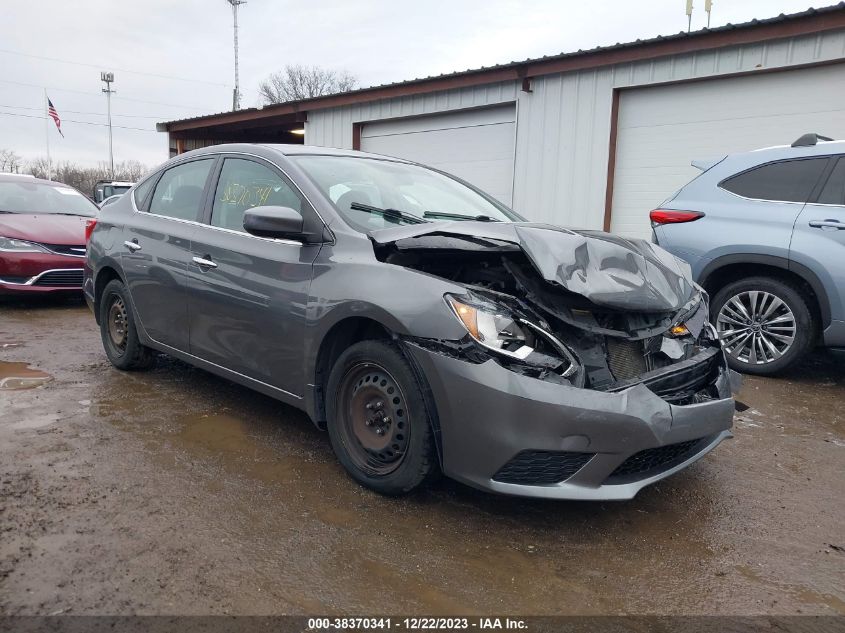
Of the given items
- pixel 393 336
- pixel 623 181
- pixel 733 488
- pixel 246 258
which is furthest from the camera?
pixel 623 181

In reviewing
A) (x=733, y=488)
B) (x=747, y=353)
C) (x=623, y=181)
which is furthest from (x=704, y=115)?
(x=733, y=488)

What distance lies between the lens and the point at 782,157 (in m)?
5.18

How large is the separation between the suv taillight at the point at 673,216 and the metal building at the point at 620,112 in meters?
3.30

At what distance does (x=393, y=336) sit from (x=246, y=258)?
3.88 ft

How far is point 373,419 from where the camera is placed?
2900mm

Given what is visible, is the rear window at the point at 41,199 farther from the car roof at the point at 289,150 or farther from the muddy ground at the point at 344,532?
the car roof at the point at 289,150

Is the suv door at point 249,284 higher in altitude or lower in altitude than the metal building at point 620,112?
lower

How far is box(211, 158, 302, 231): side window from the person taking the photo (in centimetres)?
353

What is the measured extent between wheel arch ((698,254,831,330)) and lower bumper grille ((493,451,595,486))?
3301mm

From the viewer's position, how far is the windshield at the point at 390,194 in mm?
3381

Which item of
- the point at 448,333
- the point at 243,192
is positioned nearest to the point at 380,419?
the point at 448,333

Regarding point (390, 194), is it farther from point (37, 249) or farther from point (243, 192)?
point (37, 249)

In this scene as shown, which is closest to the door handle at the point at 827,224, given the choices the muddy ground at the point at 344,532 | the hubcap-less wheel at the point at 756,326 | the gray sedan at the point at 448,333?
the hubcap-less wheel at the point at 756,326

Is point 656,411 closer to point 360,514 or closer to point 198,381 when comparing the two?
point 360,514
